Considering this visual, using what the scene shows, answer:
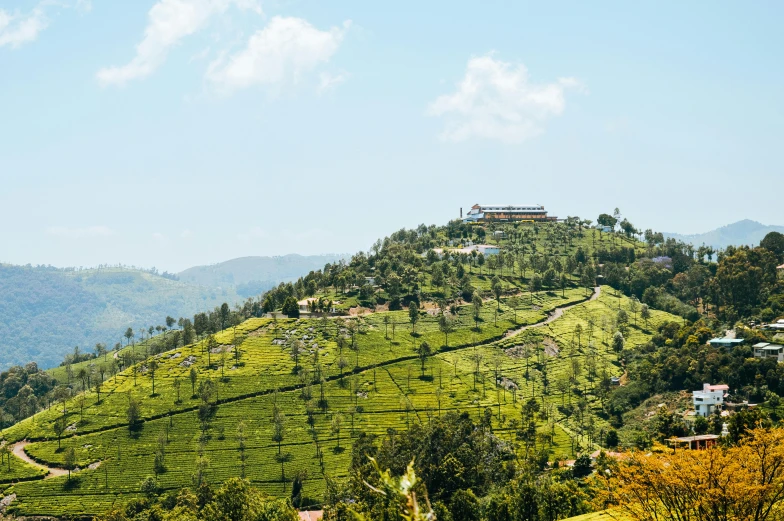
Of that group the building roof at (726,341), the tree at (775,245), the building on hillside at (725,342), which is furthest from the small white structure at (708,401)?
the tree at (775,245)

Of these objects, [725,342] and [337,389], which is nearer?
[725,342]

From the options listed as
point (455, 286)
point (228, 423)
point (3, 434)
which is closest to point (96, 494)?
point (228, 423)

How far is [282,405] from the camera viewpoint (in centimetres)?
11662

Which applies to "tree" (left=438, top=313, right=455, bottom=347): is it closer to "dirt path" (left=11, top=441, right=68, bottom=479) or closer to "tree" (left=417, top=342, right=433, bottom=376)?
"tree" (left=417, top=342, right=433, bottom=376)

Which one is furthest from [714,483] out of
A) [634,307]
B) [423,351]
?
[634,307]

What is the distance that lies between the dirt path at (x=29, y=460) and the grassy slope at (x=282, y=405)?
1204mm

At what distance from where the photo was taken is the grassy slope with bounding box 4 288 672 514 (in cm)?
10062

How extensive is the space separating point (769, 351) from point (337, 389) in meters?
66.0

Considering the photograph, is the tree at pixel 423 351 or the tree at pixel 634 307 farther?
the tree at pixel 634 307

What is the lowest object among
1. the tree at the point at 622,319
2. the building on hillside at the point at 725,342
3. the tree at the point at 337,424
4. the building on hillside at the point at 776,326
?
the tree at the point at 337,424

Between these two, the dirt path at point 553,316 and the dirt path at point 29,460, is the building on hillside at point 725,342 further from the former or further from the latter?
the dirt path at point 29,460

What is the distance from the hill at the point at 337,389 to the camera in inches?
3984

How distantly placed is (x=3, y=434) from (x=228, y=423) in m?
37.6

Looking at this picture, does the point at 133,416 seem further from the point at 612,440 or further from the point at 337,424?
the point at 612,440
